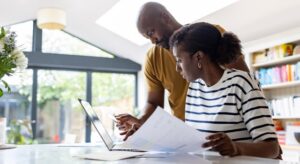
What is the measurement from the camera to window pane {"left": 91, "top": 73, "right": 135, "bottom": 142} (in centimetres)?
604

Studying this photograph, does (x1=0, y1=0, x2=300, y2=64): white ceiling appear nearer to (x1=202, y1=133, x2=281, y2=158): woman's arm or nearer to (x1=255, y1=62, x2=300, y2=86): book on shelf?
(x1=255, y1=62, x2=300, y2=86): book on shelf

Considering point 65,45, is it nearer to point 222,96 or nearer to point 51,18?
point 51,18

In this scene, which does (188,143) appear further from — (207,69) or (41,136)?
(41,136)

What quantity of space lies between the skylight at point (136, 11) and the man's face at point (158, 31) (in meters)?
1.51

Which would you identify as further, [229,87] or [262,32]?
[262,32]

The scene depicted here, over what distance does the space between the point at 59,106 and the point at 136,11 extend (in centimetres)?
290

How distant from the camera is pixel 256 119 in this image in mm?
1062

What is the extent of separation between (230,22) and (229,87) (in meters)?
2.97

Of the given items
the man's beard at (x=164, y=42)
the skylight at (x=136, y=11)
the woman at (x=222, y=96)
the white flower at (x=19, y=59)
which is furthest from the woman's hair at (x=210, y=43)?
the skylight at (x=136, y=11)

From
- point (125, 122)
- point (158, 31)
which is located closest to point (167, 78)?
point (158, 31)

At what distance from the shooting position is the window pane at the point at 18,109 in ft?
18.2

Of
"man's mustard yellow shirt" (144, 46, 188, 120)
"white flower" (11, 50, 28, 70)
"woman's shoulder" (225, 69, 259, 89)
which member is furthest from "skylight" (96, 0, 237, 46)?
"woman's shoulder" (225, 69, 259, 89)

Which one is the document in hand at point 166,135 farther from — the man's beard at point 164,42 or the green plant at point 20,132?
the green plant at point 20,132

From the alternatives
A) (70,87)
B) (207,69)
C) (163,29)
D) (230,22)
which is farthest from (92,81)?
(207,69)
